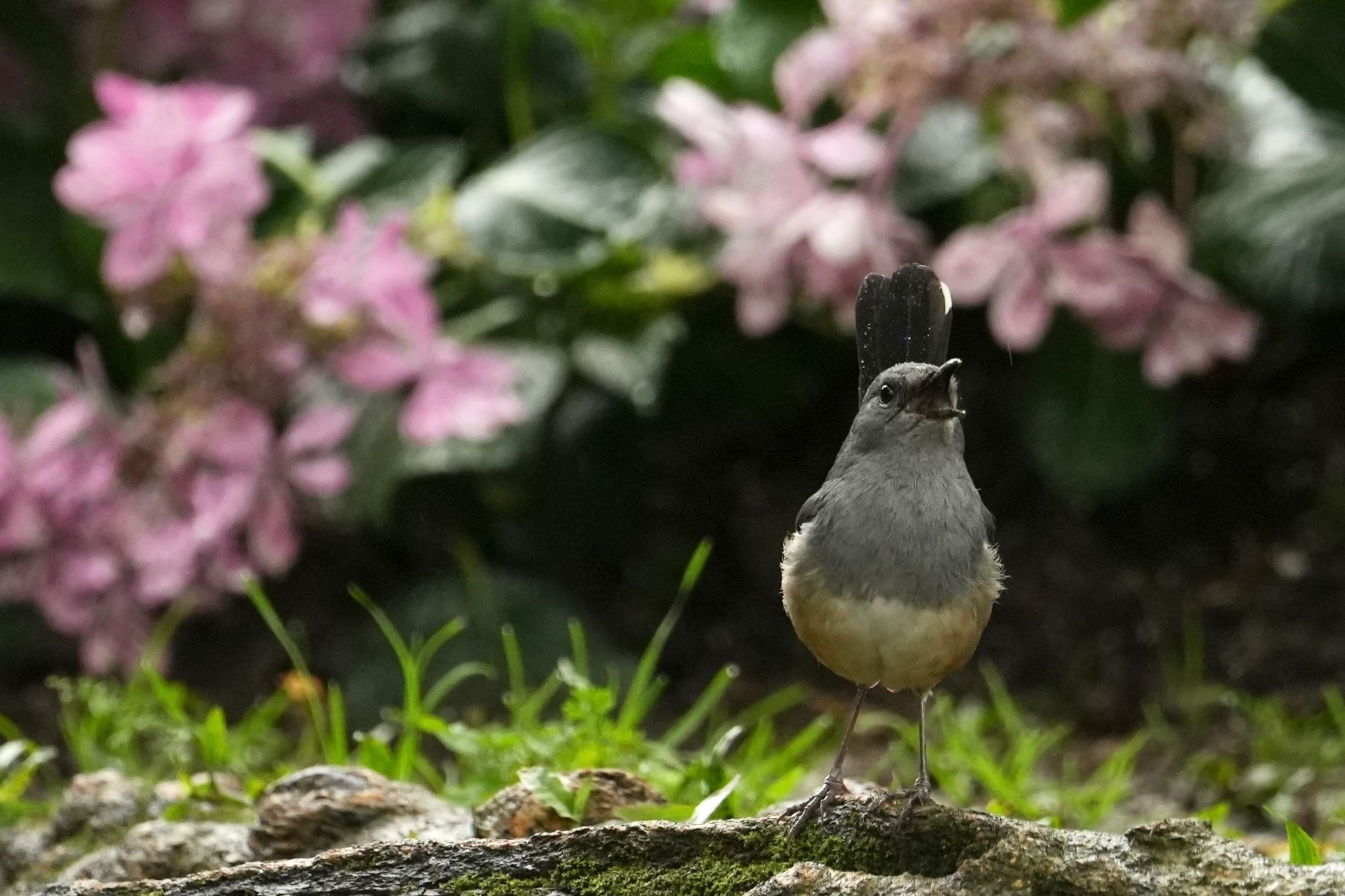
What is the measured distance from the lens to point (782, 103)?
2754 millimetres

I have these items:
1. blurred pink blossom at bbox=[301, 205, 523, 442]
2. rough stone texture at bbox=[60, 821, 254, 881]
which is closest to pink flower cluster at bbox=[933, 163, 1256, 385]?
blurred pink blossom at bbox=[301, 205, 523, 442]

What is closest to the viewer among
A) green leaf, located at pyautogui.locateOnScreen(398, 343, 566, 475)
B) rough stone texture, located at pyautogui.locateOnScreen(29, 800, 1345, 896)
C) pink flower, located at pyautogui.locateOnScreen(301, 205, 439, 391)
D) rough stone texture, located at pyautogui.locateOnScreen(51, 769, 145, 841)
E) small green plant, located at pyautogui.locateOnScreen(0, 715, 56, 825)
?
rough stone texture, located at pyautogui.locateOnScreen(29, 800, 1345, 896)

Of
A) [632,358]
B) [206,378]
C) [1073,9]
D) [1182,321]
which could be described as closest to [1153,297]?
[1182,321]

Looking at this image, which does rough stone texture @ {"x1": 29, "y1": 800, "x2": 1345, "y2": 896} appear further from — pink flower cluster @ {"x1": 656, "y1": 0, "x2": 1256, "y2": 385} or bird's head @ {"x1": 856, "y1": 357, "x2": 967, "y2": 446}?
pink flower cluster @ {"x1": 656, "y1": 0, "x2": 1256, "y2": 385}

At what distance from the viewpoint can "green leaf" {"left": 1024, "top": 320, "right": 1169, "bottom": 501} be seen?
2.78 metres

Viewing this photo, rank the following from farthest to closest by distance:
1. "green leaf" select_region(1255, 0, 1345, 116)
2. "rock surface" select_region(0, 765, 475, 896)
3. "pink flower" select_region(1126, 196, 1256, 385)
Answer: "green leaf" select_region(1255, 0, 1345, 116) → "pink flower" select_region(1126, 196, 1256, 385) → "rock surface" select_region(0, 765, 475, 896)

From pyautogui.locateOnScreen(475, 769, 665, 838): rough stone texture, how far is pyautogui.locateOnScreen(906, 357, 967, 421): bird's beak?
492 mm

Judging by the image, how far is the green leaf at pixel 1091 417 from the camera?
2783 mm

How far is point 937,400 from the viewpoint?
4.71ft

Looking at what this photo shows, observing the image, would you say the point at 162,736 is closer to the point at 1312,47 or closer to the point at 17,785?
the point at 17,785

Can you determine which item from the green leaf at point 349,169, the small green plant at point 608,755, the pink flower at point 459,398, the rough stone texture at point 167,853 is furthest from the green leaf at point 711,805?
the green leaf at point 349,169

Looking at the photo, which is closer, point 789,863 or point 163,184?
point 789,863

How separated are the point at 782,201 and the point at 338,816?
1.27m

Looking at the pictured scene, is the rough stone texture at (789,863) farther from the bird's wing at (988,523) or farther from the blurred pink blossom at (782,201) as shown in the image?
the blurred pink blossom at (782,201)
